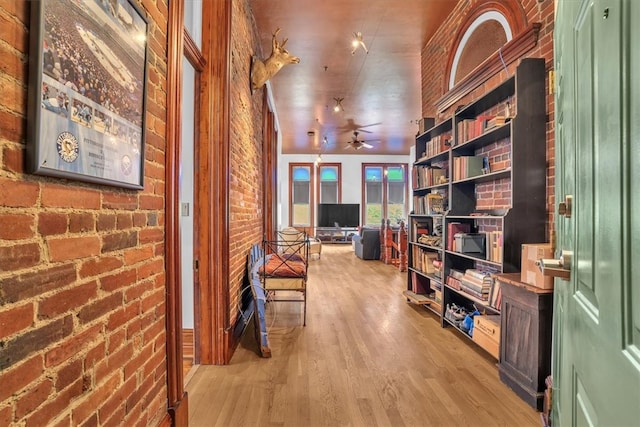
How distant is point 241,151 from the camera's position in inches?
124

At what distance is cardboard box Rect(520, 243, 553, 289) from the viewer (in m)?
1.95

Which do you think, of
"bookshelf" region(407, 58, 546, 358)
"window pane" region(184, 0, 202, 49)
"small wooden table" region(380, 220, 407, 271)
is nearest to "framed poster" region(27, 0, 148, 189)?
"window pane" region(184, 0, 202, 49)

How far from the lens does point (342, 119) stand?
7.87 metres

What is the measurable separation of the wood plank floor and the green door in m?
1.13

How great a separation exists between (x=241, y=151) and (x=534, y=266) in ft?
8.47

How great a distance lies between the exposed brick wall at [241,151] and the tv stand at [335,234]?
7.94 meters

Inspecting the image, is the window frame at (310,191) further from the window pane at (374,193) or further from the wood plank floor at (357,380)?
the wood plank floor at (357,380)

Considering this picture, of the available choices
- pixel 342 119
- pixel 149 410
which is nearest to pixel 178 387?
pixel 149 410

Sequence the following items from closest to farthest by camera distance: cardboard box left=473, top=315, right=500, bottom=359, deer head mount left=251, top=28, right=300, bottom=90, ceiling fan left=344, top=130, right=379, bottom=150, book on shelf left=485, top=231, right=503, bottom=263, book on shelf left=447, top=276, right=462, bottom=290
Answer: cardboard box left=473, top=315, right=500, bottom=359
book on shelf left=485, top=231, right=503, bottom=263
book on shelf left=447, top=276, right=462, bottom=290
deer head mount left=251, top=28, right=300, bottom=90
ceiling fan left=344, top=130, right=379, bottom=150

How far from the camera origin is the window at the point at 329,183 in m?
12.3

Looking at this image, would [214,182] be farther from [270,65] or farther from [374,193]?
[374,193]

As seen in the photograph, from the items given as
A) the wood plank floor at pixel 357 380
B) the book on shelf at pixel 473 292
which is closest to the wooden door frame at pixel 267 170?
the wood plank floor at pixel 357 380

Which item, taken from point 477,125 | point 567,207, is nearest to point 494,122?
point 477,125

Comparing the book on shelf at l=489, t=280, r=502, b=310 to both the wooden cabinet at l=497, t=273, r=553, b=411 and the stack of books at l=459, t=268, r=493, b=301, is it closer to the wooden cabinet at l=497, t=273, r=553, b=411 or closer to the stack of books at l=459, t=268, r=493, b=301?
the stack of books at l=459, t=268, r=493, b=301
